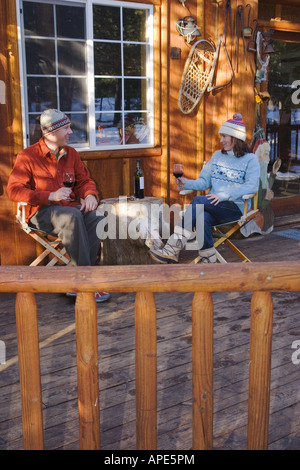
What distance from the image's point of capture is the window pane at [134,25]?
16.4ft

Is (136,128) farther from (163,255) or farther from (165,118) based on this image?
(163,255)

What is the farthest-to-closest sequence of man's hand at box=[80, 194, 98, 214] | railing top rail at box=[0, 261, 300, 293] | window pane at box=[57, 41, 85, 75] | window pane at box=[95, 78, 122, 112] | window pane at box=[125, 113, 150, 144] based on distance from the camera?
window pane at box=[125, 113, 150, 144]
window pane at box=[95, 78, 122, 112]
window pane at box=[57, 41, 85, 75]
man's hand at box=[80, 194, 98, 214]
railing top rail at box=[0, 261, 300, 293]

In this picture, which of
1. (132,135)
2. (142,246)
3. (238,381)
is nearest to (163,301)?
(142,246)

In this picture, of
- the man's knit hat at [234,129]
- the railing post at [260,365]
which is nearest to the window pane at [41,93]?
the man's knit hat at [234,129]

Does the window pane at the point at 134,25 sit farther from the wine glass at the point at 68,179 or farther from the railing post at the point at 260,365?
the railing post at the point at 260,365

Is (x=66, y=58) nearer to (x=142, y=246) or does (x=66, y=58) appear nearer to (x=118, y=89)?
(x=118, y=89)

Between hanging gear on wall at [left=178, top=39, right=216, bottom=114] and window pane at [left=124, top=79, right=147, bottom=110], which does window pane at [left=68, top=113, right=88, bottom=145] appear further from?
hanging gear on wall at [left=178, top=39, right=216, bottom=114]

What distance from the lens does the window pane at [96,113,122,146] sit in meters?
4.99

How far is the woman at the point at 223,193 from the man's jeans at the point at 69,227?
65 centimetres

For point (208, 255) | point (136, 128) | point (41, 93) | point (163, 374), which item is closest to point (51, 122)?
point (41, 93)

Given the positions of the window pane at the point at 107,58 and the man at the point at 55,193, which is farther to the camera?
the window pane at the point at 107,58

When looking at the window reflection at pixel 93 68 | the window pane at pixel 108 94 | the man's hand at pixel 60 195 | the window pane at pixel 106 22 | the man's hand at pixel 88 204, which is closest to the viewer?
the man's hand at pixel 60 195

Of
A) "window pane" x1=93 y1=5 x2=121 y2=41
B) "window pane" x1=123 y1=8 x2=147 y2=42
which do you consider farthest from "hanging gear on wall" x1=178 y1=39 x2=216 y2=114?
"window pane" x1=93 y1=5 x2=121 y2=41

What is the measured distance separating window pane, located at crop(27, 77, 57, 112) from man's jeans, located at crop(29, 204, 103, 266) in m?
1.05
